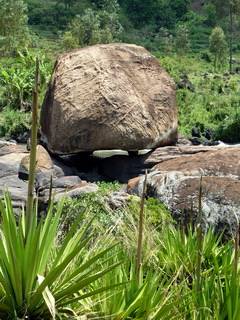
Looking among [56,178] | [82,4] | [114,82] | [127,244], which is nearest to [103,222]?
[127,244]

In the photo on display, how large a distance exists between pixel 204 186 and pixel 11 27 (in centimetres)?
3840

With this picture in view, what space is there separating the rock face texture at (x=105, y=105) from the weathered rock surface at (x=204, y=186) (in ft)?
8.07

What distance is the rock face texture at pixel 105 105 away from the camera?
16.5 meters

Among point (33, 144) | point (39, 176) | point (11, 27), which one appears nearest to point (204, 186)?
point (39, 176)

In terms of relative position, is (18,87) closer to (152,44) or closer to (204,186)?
(204,186)

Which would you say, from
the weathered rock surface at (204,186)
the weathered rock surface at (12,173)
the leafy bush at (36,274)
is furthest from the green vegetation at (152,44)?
the leafy bush at (36,274)

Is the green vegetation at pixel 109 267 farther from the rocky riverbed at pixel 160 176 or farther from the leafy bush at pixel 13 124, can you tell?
the leafy bush at pixel 13 124

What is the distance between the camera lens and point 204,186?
12406 millimetres

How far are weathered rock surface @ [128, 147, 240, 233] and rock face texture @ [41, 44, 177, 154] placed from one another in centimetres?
246

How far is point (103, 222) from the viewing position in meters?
11.0

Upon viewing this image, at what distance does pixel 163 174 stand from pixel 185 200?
1326 mm

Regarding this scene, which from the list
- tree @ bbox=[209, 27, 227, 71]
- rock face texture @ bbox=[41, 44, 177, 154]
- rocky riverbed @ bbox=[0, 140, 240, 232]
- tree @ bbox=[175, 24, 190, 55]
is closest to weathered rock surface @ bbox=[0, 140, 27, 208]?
rocky riverbed @ bbox=[0, 140, 240, 232]

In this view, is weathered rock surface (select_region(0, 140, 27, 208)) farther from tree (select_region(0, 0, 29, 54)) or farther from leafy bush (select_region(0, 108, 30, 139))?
tree (select_region(0, 0, 29, 54))

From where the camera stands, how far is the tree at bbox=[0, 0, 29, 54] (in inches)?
1838
